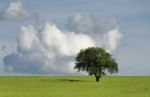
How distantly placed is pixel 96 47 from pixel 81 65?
6925 mm

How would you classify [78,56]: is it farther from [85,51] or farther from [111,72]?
[111,72]

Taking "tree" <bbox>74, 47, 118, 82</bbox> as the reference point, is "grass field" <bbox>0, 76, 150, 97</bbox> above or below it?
below

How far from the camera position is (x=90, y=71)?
454 ft

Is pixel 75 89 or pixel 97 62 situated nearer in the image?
pixel 75 89

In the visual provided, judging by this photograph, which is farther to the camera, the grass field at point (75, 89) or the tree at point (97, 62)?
the tree at point (97, 62)

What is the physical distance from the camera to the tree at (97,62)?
137875 millimetres

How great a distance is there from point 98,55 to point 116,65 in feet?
19.7

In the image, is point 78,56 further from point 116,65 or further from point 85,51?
point 116,65

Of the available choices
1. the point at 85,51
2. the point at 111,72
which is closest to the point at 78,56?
the point at 85,51

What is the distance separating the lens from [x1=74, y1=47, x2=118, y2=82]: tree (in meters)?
138

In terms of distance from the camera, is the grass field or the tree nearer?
the grass field

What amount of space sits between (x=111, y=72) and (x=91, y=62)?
20.8ft

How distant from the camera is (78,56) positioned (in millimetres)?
142500

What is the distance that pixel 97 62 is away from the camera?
137 metres
